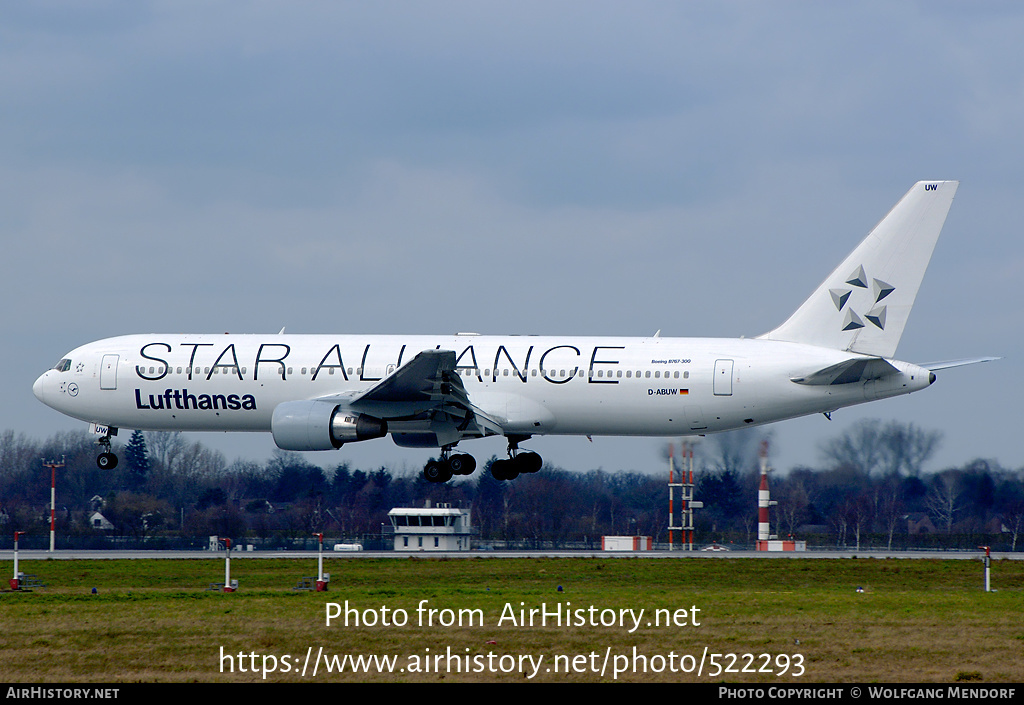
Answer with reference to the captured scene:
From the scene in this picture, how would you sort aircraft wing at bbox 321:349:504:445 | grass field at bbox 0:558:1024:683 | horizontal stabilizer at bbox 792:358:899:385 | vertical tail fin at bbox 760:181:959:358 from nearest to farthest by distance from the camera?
grass field at bbox 0:558:1024:683 < horizontal stabilizer at bbox 792:358:899:385 < aircraft wing at bbox 321:349:504:445 < vertical tail fin at bbox 760:181:959:358

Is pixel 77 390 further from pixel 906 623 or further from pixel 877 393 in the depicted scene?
pixel 906 623

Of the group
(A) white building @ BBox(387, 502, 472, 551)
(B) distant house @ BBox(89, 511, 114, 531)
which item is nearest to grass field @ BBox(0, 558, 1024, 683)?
(B) distant house @ BBox(89, 511, 114, 531)

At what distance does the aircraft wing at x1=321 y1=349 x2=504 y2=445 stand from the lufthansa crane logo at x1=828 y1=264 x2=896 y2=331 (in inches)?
480

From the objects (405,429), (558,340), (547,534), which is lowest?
(547,534)

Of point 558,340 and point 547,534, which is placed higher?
point 558,340

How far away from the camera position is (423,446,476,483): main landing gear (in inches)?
1735

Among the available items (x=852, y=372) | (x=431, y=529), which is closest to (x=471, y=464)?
(x=852, y=372)

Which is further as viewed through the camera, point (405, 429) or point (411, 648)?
point (405, 429)

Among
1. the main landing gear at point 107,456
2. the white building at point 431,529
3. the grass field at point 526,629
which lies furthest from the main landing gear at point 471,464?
the white building at point 431,529

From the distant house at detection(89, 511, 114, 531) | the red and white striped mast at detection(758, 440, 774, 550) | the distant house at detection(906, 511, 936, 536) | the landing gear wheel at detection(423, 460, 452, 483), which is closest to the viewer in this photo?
the landing gear wheel at detection(423, 460, 452, 483)

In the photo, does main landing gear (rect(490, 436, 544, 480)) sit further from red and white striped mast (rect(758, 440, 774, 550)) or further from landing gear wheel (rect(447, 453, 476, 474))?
red and white striped mast (rect(758, 440, 774, 550))

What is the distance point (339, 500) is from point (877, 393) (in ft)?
193
